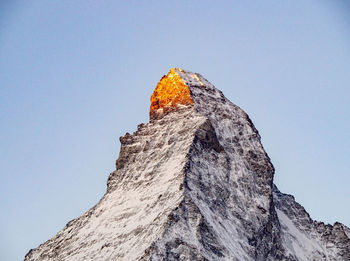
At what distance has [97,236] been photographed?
380ft

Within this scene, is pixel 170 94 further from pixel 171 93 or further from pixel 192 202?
pixel 192 202

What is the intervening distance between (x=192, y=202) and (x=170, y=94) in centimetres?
3549

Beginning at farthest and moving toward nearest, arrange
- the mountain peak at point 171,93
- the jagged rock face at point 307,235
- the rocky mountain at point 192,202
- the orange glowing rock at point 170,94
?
the orange glowing rock at point 170,94, the mountain peak at point 171,93, the jagged rock face at point 307,235, the rocky mountain at point 192,202

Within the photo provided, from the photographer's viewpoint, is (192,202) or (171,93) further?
(171,93)

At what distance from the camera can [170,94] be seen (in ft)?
470

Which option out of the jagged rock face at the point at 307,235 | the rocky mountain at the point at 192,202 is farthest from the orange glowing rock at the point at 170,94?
the jagged rock face at the point at 307,235

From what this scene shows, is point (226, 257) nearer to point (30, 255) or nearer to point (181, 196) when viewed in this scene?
point (181, 196)

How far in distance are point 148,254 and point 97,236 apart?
17.4 metres

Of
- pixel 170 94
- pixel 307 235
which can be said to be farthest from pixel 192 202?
pixel 307 235

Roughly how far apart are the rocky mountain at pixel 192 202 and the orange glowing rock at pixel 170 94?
197mm

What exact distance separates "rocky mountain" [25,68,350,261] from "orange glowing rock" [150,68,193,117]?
20 centimetres

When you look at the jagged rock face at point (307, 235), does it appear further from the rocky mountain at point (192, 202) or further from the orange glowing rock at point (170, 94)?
the orange glowing rock at point (170, 94)

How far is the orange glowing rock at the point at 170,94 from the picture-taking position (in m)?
140

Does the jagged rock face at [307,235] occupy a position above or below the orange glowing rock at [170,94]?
below
